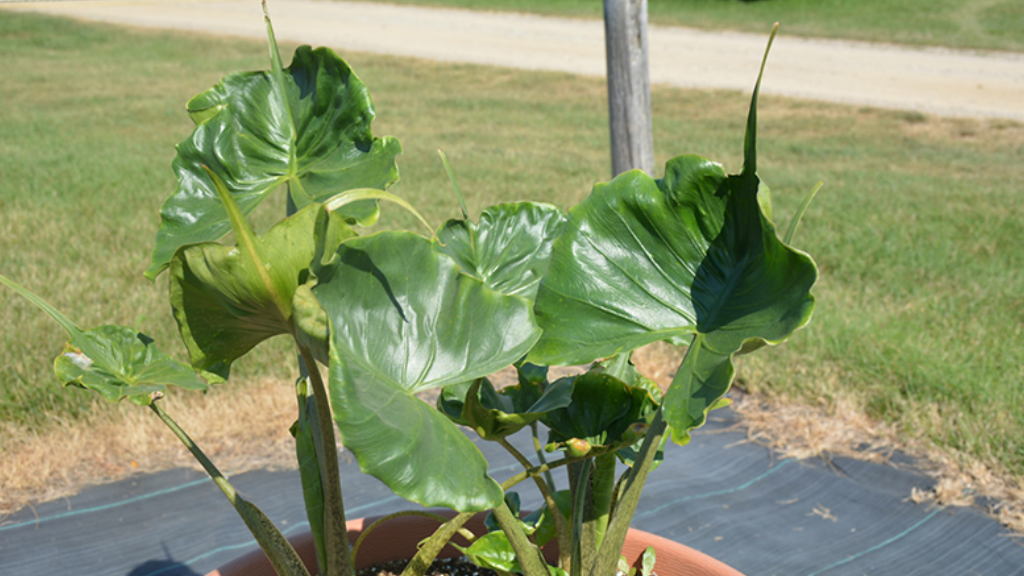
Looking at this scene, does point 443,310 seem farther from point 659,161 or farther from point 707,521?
point 659,161

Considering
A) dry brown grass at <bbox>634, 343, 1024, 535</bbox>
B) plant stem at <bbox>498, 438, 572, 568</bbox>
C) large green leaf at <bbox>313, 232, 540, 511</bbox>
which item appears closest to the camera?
large green leaf at <bbox>313, 232, 540, 511</bbox>

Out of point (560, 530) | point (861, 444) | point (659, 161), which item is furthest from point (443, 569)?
point (659, 161)

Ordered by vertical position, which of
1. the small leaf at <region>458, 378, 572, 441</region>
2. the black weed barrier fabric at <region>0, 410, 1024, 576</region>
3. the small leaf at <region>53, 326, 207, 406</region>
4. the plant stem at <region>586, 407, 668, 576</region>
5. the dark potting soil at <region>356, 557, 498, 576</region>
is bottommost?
the black weed barrier fabric at <region>0, 410, 1024, 576</region>

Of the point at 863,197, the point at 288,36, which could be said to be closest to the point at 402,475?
the point at 863,197

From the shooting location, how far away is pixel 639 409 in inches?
40.3

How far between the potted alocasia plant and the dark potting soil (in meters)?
0.13

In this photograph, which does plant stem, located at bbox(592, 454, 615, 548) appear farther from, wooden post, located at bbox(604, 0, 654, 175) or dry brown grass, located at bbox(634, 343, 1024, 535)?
wooden post, located at bbox(604, 0, 654, 175)

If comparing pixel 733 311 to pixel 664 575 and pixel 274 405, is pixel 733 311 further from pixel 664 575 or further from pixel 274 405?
pixel 274 405

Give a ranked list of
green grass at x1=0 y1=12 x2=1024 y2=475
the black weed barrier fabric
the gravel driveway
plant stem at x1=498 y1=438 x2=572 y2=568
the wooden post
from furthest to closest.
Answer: the gravel driveway, the wooden post, green grass at x1=0 y1=12 x2=1024 y2=475, the black weed barrier fabric, plant stem at x1=498 y1=438 x2=572 y2=568

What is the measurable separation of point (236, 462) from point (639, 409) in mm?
1413

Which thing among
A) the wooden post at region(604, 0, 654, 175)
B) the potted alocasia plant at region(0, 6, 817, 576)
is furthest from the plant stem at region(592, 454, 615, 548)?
the wooden post at region(604, 0, 654, 175)

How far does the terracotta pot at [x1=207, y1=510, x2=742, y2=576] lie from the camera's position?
1188 mm

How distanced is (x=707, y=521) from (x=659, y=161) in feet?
12.1

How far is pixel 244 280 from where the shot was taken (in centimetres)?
78
